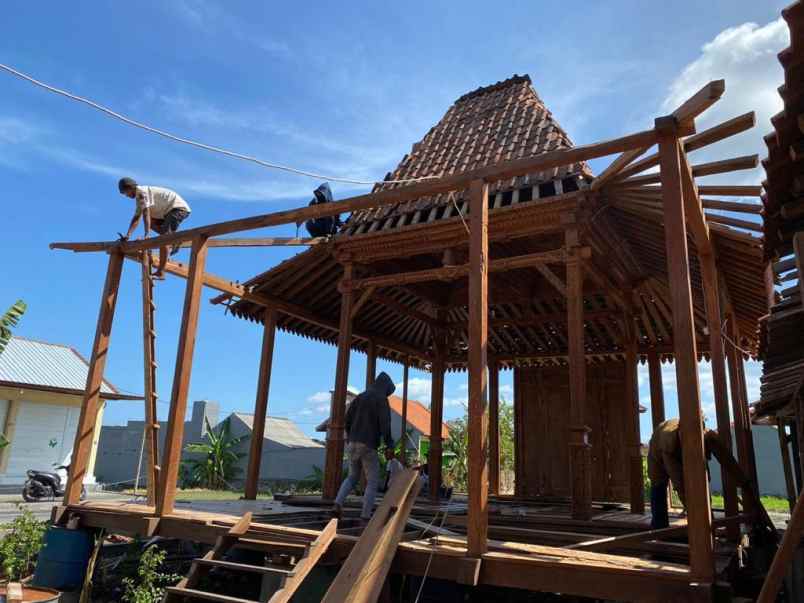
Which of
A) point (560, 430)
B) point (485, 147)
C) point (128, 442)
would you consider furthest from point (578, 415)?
point (128, 442)

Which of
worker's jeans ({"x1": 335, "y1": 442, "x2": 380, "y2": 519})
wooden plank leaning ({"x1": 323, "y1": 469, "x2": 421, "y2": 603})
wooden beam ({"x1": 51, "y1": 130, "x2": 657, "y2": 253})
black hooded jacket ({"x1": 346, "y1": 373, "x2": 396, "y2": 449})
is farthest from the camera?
black hooded jacket ({"x1": 346, "y1": 373, "x2": 396, "y2": 449})

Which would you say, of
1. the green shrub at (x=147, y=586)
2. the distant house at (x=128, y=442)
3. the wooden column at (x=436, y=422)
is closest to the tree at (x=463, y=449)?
the wooden column at (x=436, y=422)

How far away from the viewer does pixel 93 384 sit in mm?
6633

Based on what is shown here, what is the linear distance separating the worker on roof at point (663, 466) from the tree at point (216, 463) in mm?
22110

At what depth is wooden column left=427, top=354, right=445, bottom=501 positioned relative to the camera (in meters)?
9.86

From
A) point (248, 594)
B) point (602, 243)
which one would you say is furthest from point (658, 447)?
point (248, 594)

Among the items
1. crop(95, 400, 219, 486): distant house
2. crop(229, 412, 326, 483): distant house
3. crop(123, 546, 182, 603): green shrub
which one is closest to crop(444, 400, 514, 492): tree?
crop(229, 412, 326, 483): distant house

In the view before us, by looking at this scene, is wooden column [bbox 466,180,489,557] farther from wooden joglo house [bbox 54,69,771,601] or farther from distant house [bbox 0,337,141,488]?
distant house [bbox 0,337,141,488]

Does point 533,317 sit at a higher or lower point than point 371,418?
higher

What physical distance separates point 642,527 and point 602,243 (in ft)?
10.7

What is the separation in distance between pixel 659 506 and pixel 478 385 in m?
2.66

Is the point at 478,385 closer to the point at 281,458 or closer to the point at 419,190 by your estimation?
the point at 419,190

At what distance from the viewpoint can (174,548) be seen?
25.6 ft

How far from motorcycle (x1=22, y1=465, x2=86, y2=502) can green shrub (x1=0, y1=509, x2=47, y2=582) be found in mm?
9175
